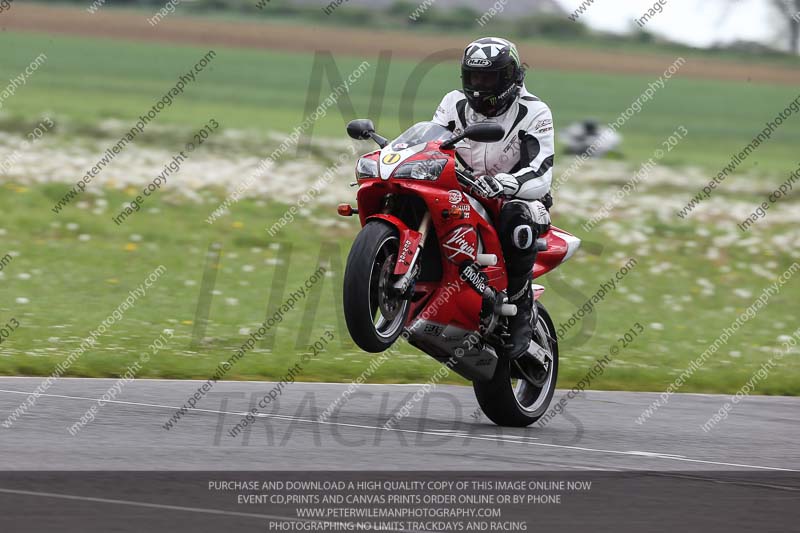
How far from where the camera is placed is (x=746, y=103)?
61938mm

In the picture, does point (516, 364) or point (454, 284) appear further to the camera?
point (516, 364)

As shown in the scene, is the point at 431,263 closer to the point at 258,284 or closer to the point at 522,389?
the point at 522,389

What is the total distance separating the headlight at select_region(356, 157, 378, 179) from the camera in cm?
878

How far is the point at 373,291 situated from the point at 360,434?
3.10 ft

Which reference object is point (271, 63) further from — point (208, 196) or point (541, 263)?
point (541, 263)

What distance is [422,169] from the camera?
28.9 feet

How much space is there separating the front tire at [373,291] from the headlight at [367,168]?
0.34m

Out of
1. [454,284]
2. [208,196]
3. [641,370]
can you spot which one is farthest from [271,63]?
[454,284]

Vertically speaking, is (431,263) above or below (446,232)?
below

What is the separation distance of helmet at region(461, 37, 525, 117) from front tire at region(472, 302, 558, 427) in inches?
63.9

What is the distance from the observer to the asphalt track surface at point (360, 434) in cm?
778

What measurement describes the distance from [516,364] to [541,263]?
735mm

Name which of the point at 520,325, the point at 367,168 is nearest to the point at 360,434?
the point at 520,325
